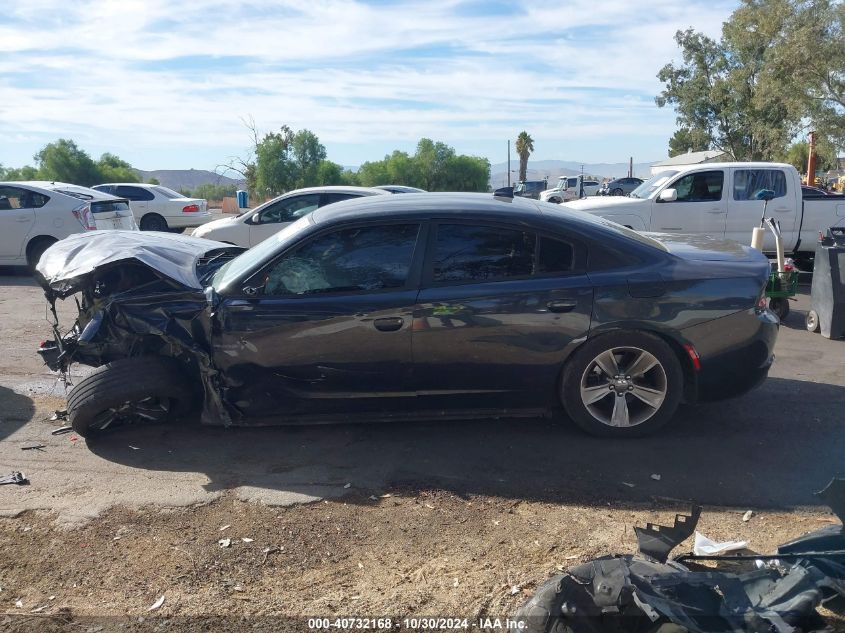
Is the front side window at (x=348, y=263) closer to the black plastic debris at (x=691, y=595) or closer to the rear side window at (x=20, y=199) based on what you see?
the black plastic debris at (x=691, y=595)

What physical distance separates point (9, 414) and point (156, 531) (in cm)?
254

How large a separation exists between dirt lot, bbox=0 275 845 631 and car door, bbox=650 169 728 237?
19.4 feet

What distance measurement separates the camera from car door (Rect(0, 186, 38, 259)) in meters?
12.2

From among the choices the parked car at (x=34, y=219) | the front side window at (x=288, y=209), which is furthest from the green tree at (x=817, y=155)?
the parked car at (x=34, y=219)

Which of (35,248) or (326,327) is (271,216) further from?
(326,327)

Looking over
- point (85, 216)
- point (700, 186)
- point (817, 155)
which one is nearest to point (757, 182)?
point (700, 186)

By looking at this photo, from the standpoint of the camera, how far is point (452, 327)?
15.5 feet

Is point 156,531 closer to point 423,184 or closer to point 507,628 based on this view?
point 507,628

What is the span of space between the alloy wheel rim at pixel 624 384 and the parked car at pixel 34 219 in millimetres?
10155

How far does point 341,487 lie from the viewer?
4.34 m

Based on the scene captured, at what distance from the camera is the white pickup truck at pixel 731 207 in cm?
1109

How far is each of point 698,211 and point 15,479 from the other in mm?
9901

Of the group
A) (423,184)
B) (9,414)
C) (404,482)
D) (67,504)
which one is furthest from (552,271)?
(423,184)

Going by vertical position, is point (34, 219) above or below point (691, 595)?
above
